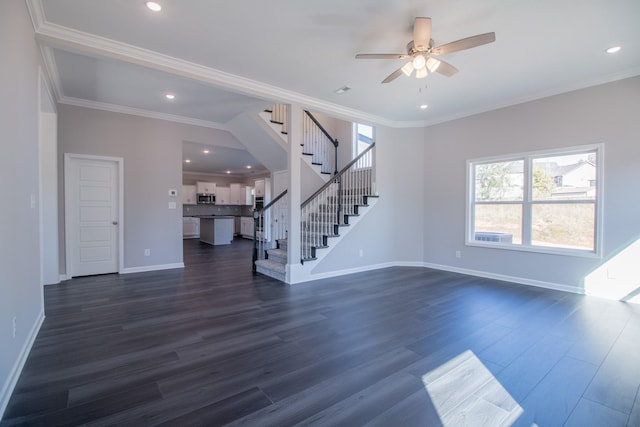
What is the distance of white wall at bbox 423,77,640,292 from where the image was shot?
3.79 metres

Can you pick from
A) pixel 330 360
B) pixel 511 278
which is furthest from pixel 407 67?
pixel 511 278

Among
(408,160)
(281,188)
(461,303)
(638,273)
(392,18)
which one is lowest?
(461,303)

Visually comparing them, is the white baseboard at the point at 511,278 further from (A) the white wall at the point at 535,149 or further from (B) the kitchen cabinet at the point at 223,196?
(B) the kitchen cabinet at the point at 223,196

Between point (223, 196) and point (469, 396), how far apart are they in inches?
476

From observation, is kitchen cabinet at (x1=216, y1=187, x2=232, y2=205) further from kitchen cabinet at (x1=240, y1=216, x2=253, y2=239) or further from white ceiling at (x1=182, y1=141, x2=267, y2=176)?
kitchen cabinet at (x1=240, y1=216, x2=253, y2=239)

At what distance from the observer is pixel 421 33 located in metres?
2.56

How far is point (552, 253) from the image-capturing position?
4.41 metres

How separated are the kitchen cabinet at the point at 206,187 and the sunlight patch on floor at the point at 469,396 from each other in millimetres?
11616

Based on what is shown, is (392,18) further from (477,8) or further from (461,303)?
(461,303)

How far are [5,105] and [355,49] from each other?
9.72 feet

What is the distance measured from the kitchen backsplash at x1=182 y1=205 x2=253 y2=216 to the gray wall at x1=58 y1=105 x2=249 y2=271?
6904 millimetres

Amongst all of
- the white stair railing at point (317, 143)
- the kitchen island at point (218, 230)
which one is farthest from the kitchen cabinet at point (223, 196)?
the white stair railing at point (317, 143)

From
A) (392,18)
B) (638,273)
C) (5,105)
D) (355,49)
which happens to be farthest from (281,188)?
(638,273)

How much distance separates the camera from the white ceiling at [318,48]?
256 centimetres
